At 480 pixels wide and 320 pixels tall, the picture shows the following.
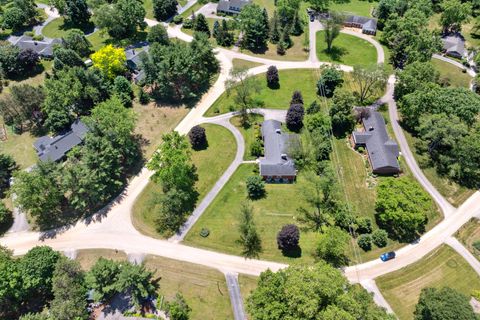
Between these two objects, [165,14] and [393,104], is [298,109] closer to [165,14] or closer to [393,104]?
[393,104]

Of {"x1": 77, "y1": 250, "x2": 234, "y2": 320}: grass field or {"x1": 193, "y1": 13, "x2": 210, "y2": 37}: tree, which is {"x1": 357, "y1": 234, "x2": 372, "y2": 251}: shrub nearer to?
{"x1": 77, "y1": 250, "x2": 234, "y2": 320}: grass field

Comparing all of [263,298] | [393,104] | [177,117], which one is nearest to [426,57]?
[393,104]

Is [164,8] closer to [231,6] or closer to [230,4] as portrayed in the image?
[230,4]

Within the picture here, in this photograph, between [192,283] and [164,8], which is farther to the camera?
[164,8]

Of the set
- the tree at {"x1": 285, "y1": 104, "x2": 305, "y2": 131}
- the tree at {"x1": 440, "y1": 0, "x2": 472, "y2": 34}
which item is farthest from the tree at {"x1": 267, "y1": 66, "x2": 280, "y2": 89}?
the tree at {"x1": 440, "y1": 0, "x2": 472, "y2": 34}

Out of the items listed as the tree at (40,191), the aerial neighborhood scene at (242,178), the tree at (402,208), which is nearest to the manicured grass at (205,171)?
the aerial neighborhood scene at (242,178)

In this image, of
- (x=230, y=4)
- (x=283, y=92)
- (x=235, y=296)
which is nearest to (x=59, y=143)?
(x=235, y=296)
